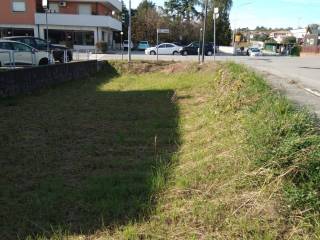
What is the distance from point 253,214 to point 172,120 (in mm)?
7172

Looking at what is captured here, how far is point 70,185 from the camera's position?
624 cm

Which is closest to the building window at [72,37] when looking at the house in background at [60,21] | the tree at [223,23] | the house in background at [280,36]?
the house in background at [60,21]

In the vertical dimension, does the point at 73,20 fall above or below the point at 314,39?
above

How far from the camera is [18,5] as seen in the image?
185 ft

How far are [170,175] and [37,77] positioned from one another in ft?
38.1

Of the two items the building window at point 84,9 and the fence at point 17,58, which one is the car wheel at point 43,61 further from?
the building window at point 84,9

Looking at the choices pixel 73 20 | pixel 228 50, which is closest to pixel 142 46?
pixel 228 50

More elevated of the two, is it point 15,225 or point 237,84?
point 237,84

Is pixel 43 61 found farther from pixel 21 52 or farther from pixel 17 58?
pixel 17 58

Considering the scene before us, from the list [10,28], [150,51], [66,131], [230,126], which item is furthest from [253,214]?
[10,28]

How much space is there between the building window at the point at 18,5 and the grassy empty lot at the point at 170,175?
160ft

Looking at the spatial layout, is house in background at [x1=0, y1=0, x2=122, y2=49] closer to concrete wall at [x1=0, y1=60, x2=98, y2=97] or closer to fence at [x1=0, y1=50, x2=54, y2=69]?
fence at [x1=0, y1=50, x2=54, y2=69]

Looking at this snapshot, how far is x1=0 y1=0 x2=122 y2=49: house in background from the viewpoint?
56.2 meters

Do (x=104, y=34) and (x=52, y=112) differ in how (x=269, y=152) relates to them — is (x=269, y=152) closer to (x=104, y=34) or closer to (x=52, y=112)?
(x=52, y=112)
